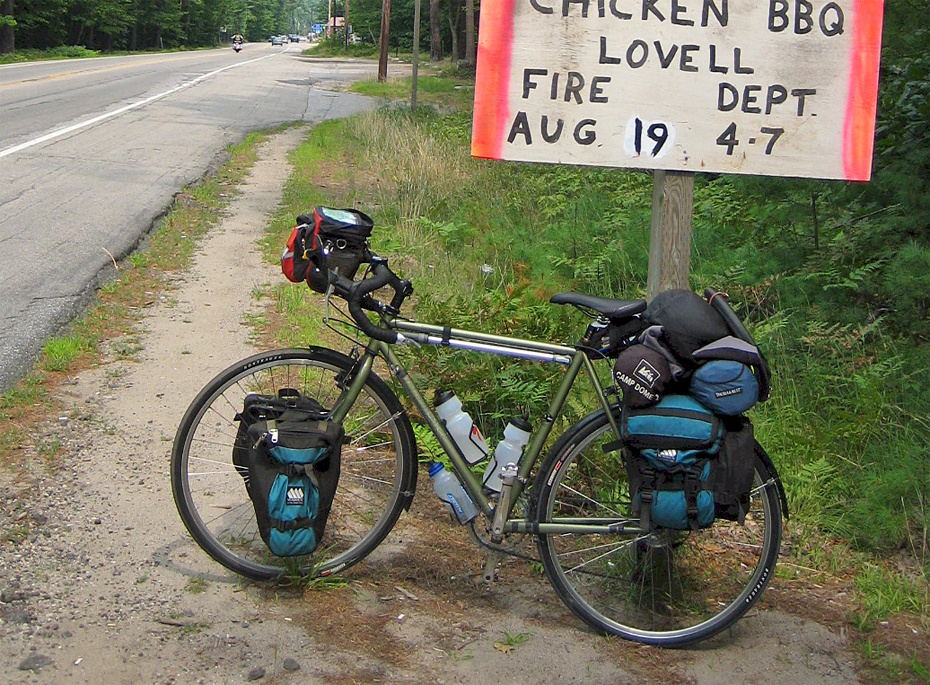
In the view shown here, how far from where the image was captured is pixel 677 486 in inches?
128

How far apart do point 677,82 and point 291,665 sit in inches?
90.4

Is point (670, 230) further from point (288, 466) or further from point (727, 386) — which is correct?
point (288, 466)

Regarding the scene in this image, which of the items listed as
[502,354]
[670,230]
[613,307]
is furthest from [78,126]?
[613,307]

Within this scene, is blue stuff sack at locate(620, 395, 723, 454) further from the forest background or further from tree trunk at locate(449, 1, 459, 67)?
tree trunk at locate(449, 1, 459, 67)

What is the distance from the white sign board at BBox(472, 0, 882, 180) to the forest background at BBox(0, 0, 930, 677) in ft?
4.77

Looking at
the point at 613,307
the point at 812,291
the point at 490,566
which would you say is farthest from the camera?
the point at 812,291

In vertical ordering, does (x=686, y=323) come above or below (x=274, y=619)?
above

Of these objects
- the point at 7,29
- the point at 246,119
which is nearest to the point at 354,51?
the point at 7,29

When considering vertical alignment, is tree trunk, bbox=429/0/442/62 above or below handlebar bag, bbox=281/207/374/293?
above

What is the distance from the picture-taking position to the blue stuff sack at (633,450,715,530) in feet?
10.6

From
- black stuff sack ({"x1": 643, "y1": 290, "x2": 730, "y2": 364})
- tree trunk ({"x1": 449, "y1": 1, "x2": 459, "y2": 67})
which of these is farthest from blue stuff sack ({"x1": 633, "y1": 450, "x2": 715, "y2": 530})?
tree trunk ({"x1": 449, "y1": 1, "x2": 459, "y2": 67})

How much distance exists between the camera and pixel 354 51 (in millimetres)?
77750

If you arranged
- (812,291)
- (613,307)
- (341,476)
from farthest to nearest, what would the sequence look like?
(812,291) < (341,476) < (613,307)

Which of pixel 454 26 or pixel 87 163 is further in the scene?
pixel 454 26
